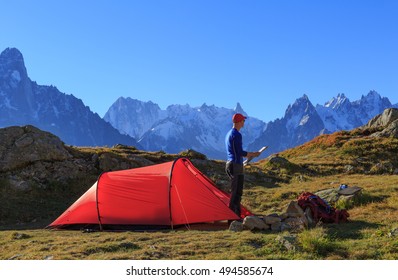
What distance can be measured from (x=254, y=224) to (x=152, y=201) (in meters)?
3.85

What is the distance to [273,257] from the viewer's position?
937cm

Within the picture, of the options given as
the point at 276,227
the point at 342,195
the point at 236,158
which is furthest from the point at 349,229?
the point at 342,195

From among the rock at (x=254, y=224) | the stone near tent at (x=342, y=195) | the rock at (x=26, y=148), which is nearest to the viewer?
the rock at (x=254, y=224)

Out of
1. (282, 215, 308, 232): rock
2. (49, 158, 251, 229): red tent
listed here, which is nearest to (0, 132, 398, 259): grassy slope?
(282, 215, 308, 232): rock

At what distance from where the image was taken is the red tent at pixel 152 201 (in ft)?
46.7

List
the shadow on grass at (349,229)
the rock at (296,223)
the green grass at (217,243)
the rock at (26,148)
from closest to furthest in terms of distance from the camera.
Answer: the green grass at (217,243) → the shadow on grass at (349,229) → the rock at (296,223) → the rock at (26,148)

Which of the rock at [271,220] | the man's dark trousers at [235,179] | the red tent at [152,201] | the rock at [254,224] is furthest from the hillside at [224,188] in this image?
the man's dark trousers at [235,179]

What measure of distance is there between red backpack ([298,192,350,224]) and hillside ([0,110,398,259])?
41cm

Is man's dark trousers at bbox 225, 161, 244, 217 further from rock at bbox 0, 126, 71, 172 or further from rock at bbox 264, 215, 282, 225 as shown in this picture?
rock at bbox 0, 126, 71, 172

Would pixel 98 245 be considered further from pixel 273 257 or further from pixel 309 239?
pixel 309 239

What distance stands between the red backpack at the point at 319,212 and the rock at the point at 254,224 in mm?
1702

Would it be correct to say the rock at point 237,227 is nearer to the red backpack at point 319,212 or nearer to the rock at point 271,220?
the rock at point 271,220

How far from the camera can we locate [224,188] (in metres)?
24.9
